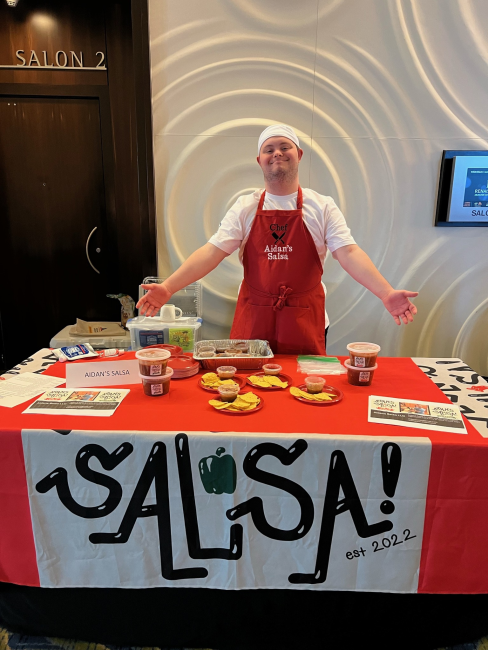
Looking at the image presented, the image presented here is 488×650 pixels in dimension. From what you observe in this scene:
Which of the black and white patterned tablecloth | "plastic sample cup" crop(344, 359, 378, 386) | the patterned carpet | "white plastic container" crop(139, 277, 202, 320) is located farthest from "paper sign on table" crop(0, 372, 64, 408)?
"white plastic container" crop(139, 277, 202, 320)

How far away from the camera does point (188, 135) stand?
2807 millimetres

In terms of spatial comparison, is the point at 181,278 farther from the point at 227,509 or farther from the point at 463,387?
the point at 463,387

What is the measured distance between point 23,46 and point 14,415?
2882 millimetres

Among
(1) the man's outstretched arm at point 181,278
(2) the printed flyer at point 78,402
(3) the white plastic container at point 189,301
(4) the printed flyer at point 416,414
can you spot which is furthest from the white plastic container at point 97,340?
(4) the printed flyer at point 416,414

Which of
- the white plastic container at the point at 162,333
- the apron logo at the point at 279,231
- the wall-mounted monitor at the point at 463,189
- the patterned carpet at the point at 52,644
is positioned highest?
the wall-mounted monitor at the point at 463,189

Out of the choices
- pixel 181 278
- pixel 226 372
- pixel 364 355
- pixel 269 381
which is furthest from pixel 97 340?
pixel 364 355

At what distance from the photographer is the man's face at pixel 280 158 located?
184cm

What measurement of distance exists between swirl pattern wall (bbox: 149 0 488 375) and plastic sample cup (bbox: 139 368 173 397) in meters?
1.67

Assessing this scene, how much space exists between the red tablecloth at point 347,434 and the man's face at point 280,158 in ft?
3.46

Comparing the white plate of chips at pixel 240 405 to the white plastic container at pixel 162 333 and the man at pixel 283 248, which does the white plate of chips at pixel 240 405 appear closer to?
the man at pixel 283 248

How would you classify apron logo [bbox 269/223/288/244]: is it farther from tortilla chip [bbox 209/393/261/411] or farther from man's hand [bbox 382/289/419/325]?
tortilla chip [bbox 209/393/261/411]

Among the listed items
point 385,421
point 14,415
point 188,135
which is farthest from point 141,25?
point 385,421

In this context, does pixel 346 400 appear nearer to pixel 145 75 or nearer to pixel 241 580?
pixel 241 580

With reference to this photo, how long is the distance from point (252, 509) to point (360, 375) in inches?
22.2
